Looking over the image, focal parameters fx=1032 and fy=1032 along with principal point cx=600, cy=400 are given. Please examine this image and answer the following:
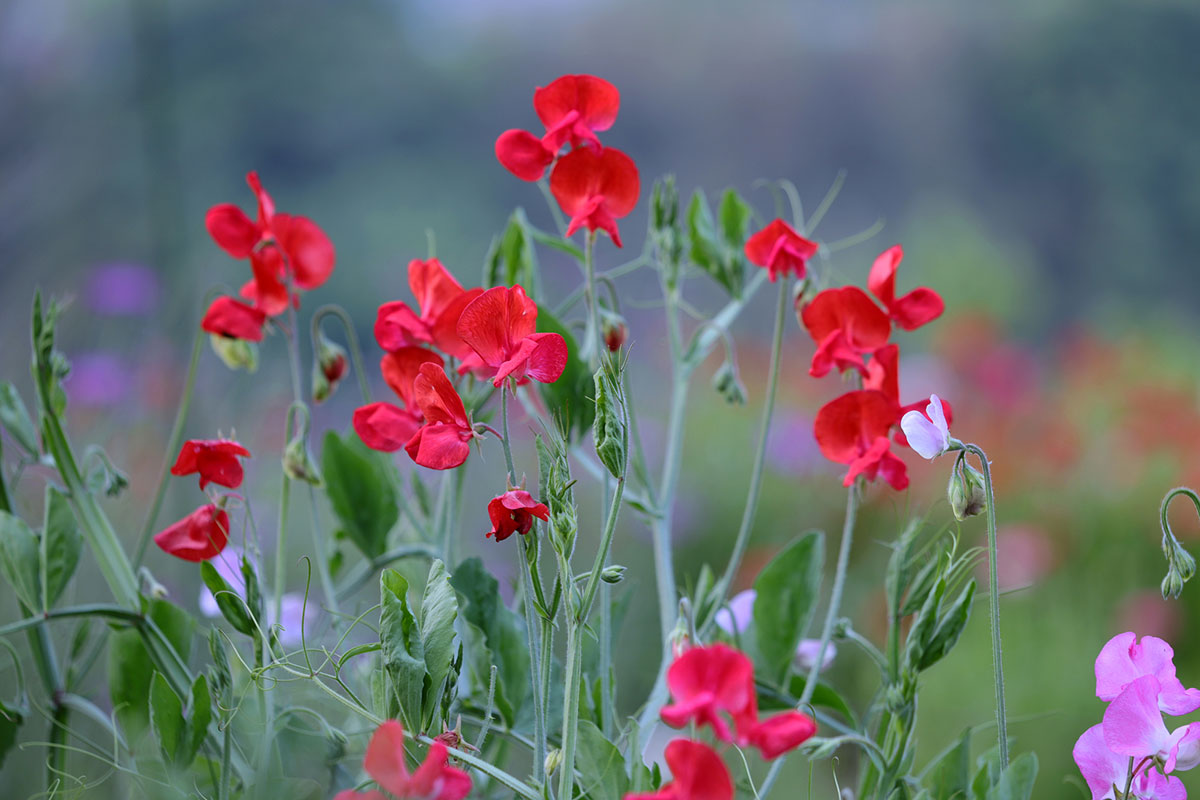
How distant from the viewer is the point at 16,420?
1.69ft

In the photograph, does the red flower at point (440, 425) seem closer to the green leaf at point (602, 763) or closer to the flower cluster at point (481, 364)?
the flower cluster at point (481, 364)

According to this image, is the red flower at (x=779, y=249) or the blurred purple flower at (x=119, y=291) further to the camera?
the blurred purple flower at (x=119, y=291)

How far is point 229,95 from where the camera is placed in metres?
3.08

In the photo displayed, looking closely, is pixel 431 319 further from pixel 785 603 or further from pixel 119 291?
pixel 119 291

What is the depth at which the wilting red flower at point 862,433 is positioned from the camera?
42cm

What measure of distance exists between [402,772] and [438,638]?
0.06 metres

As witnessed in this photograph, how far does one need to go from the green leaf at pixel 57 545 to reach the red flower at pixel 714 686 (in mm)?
336

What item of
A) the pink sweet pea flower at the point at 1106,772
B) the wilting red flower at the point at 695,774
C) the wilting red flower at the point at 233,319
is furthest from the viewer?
the wilting red flower at the point at 233,319

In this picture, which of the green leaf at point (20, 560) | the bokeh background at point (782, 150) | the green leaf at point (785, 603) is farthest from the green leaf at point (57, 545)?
the bokeh background at point (782, 150)

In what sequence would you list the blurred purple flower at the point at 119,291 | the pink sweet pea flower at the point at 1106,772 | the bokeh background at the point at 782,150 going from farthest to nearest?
1. the bokeh background at the point at 782,150
2. the blurred purple flower at the point at 119,291
3. the pink sweet pea flower at the point at 1106,772

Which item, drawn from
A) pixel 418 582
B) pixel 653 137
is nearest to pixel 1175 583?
pixel 418 582

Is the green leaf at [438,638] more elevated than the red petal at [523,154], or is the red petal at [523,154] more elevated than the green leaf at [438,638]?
the red petal at [523,154]

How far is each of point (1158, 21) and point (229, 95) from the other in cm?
288

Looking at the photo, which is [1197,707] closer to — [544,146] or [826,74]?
[544,146]
